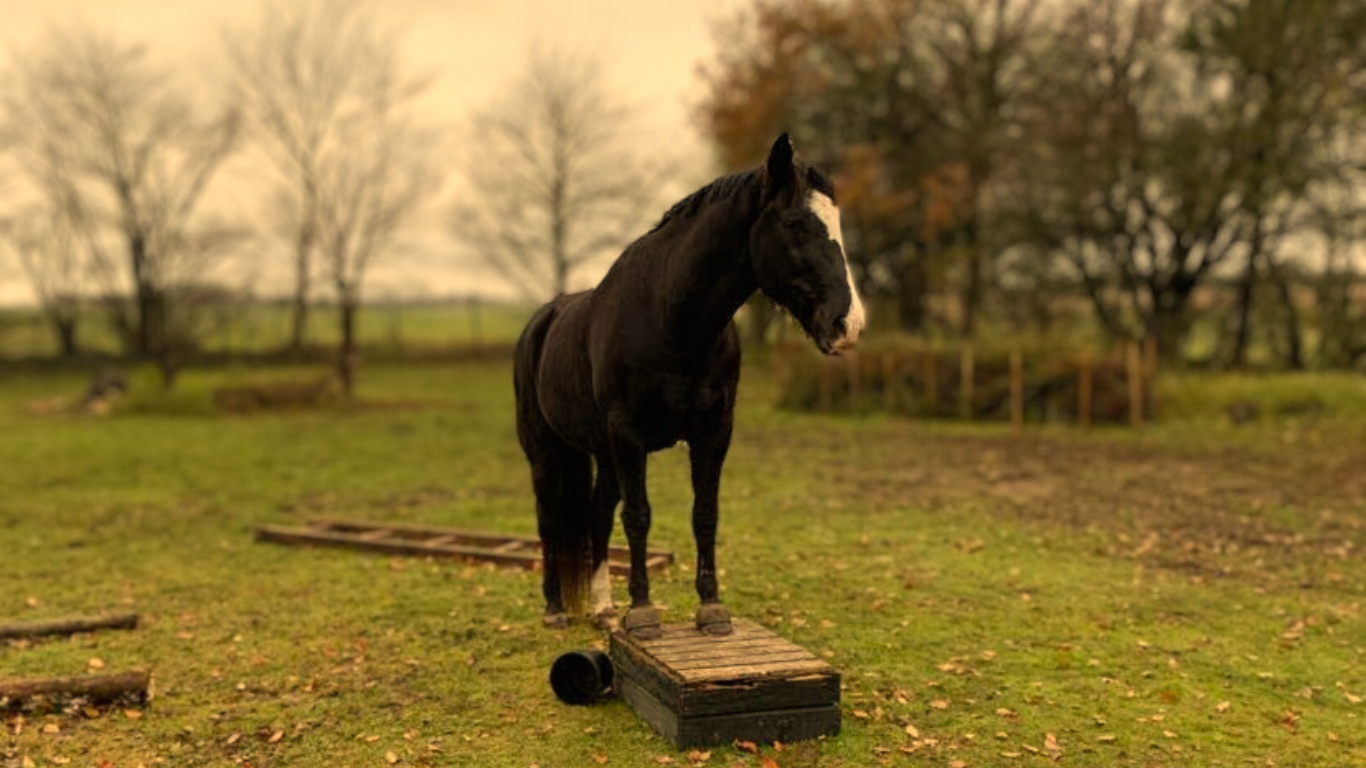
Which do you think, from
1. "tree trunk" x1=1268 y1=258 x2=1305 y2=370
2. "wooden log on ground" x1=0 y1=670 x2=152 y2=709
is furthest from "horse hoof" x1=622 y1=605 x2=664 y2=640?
"tree trunk" x1=1268 y1=258 x2=1305 y2=370

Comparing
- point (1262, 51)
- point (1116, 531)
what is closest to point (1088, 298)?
point (1262, 51)

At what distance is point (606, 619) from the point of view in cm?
728

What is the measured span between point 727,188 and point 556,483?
2371mm

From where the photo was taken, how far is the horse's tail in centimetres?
714

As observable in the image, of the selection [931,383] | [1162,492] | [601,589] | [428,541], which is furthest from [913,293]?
[601,589]

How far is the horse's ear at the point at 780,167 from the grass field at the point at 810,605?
2.49 metres

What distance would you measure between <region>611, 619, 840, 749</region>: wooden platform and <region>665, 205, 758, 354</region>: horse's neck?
1.41 meters

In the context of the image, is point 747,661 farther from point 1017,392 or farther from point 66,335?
point 66,335

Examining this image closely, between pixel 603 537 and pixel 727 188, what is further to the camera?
pixel 603 537

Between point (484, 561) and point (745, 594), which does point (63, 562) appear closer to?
point (484, 561)

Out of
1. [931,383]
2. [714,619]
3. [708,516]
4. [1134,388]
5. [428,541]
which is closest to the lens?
[714,619]

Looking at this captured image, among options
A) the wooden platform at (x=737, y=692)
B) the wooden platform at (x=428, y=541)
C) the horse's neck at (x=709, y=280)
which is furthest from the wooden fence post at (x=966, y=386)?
the horse's neck at (x=709, y=280)

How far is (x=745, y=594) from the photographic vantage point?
8398 mm

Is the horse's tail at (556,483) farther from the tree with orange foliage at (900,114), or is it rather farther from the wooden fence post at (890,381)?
the tree with orange foliage at (900,114)
